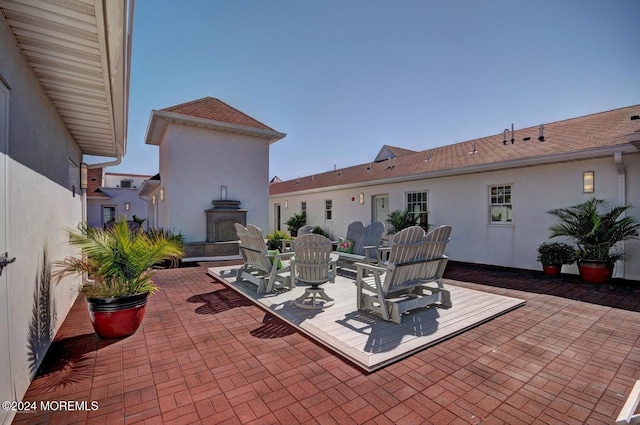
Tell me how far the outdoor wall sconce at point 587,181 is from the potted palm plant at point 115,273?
8.69 metres

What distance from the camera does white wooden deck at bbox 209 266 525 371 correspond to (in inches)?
114

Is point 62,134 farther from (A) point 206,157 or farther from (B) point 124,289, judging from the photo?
(A) point 206,157

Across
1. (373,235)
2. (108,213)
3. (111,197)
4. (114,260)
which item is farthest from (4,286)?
(108,213)

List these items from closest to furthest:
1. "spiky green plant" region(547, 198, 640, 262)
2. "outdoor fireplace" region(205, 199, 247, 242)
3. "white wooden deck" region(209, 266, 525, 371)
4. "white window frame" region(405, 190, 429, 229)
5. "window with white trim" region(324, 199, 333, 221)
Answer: "white wooden deck" region(209, 266, 525, 371), "spiky green plant" region(547, 198, 640, 262), "outdoor fireplace" region(205, 199, 247, 242), "white window frame" region(405, 190, 429, 229), "window with white trim" region(324, 199, 333, 221)

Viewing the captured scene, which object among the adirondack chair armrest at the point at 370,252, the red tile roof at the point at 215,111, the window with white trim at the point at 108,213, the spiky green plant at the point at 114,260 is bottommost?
the adirondack chair armrest at the point at 370,252

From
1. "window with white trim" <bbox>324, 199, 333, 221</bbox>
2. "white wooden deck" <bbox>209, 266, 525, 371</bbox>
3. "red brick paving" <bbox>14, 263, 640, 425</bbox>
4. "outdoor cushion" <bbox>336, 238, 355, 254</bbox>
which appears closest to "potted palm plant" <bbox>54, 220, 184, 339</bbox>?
"red brick paving" <bbox>14, 263, 640, 425</bbox>

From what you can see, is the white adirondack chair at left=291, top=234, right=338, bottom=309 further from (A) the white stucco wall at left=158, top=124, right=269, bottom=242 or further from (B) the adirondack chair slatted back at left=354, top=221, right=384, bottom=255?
(A) the white stucco wall at left=158, top=124, right=269, bottom=242

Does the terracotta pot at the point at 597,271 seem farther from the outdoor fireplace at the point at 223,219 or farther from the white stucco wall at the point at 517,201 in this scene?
the outdoor fireplace at the point at 223,219

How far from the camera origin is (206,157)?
31.0ft

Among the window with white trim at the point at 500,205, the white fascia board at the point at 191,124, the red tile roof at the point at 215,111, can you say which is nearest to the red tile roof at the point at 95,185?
the white fascia board at the point at 191,124

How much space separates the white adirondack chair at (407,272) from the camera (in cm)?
357

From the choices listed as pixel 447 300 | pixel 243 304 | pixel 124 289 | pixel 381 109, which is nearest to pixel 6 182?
pixel 124 289

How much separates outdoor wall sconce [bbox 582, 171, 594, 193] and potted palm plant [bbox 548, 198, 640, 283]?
11.4 inches

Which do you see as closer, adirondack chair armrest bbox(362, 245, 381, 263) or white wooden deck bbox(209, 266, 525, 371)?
white wooden deck bbox(209, 266, 525, 371)
